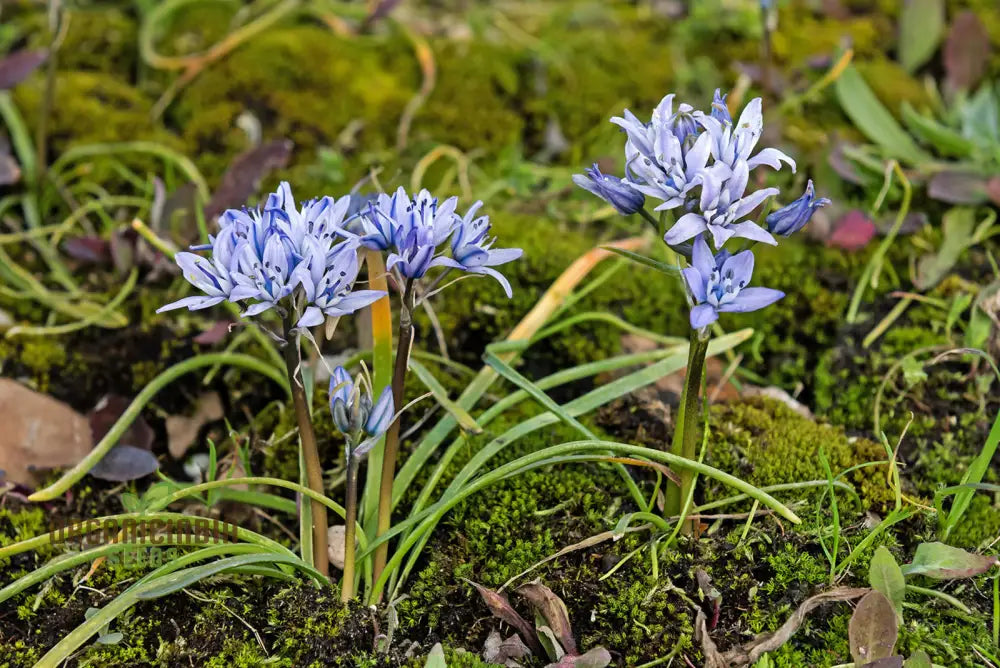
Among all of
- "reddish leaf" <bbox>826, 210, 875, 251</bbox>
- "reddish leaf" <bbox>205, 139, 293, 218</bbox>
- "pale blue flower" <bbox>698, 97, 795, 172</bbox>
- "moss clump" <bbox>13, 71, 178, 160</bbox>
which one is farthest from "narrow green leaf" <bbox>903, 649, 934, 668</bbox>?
"moss clump" <bbox>13, 71, 178, 160</bbox>

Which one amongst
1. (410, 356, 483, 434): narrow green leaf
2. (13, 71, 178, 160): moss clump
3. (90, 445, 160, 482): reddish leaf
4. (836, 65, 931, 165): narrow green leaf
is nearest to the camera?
(410, 356, 483, 434): narrow green leaf

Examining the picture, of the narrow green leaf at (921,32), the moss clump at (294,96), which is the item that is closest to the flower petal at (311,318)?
the moss clump at (294,96)

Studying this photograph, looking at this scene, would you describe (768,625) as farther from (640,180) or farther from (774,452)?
(640,180)

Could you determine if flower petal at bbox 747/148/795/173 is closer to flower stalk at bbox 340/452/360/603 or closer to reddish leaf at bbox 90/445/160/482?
flower stalk at bbox 340/452/360/603

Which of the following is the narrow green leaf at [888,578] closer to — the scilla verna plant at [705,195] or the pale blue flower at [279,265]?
the scilla verna plant at [705,195]

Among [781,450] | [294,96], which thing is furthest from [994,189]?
[294,96]
